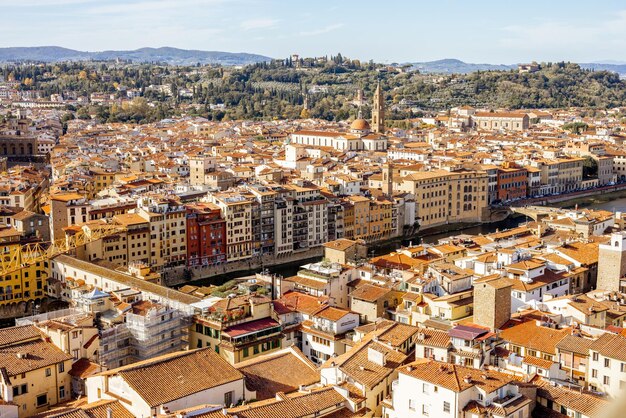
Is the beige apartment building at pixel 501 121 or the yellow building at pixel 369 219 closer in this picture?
the yellow building at pixel 369 219

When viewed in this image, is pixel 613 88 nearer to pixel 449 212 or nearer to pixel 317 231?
pixel 449 212

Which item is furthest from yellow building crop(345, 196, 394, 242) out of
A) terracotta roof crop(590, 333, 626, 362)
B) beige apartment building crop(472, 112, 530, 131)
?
beige apartment building crop(472, 112, 530, 131)

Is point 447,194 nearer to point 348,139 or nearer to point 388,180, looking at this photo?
point 388,180

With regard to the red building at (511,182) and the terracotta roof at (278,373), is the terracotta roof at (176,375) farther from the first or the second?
the red building at (511,182)

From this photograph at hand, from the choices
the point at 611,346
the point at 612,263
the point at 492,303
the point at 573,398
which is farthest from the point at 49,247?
the point at 573,398

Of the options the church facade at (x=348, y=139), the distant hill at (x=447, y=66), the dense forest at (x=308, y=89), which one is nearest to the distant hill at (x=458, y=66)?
the distant hill at (x=447, y=66)

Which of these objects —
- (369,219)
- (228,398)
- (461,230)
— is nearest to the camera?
(228,398)
